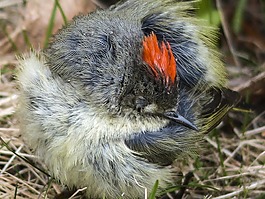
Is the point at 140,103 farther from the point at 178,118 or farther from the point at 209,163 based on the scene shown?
the point at 209,163

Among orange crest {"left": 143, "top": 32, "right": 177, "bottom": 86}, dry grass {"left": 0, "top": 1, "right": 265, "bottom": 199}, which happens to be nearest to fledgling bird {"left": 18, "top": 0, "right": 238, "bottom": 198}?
orange crest {"left": 143, "top": 32, "right": 177, "bottom": 86}

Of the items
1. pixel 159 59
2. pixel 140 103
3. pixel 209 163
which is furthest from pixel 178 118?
pixel 209 163

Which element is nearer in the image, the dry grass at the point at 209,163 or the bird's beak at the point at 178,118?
the bird's beak at the point at 178,118

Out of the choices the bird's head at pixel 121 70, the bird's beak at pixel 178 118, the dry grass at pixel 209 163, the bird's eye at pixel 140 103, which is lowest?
the dry grass at pixel 209 163

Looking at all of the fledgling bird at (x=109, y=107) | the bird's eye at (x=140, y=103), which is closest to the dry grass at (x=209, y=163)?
the fledgling bird at (x=109, y=107)

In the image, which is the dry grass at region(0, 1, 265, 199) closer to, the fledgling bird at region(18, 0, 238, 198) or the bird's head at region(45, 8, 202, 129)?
the fledgling bird at region(18, 0, 238, 198)

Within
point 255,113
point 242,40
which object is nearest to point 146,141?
point 255,113

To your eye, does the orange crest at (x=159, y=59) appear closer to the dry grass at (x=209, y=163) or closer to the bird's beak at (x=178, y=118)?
the bird's beak at (x=178, y=118)
